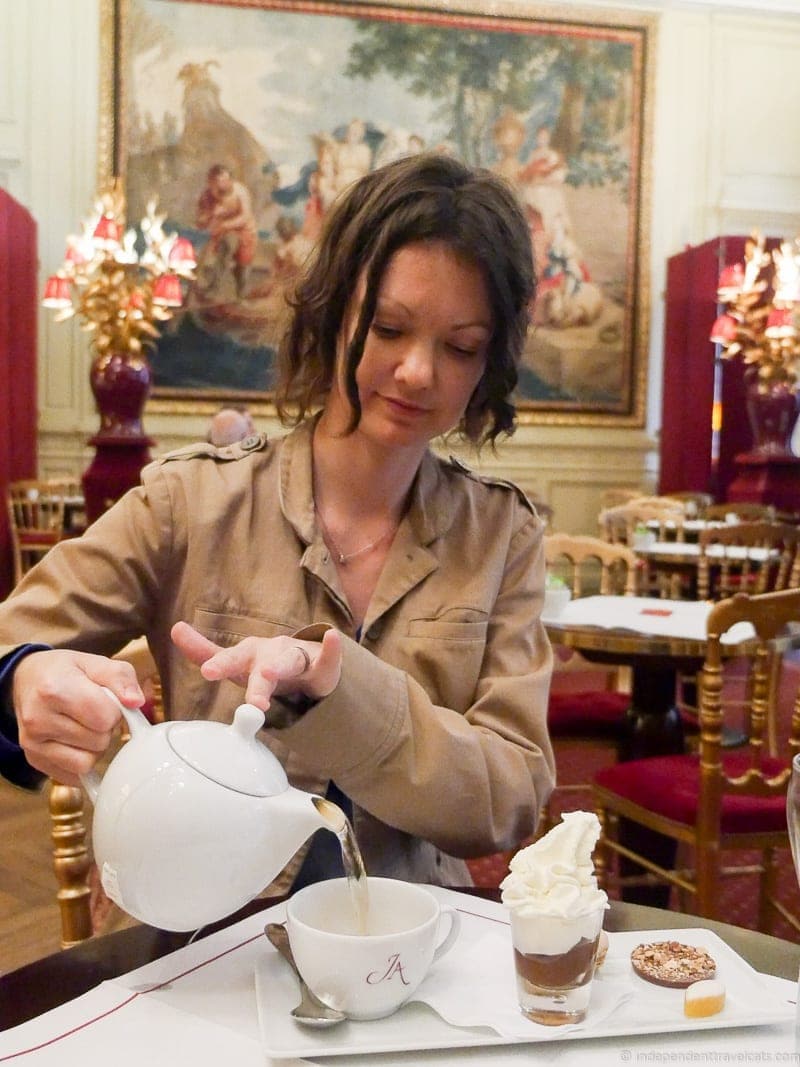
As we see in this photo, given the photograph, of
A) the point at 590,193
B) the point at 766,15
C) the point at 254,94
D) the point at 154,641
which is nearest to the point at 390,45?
the point at 254,94

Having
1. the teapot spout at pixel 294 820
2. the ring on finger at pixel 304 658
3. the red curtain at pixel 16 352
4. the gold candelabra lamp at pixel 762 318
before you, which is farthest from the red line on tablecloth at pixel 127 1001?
the gold candelabra lamp at pixel 762 318

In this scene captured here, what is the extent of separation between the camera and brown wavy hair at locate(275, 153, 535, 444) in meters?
1.14

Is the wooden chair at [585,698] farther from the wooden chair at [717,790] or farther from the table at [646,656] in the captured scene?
the wooden chair at [717,790]

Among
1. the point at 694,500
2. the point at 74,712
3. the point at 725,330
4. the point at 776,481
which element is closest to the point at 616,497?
the point at 694,500

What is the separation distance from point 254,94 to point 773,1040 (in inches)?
298

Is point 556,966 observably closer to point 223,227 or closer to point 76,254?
point 76,254

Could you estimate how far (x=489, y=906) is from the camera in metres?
0.86

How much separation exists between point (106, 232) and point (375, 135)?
2554mm

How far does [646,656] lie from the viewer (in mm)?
2533

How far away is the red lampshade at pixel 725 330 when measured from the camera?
23.0 ft

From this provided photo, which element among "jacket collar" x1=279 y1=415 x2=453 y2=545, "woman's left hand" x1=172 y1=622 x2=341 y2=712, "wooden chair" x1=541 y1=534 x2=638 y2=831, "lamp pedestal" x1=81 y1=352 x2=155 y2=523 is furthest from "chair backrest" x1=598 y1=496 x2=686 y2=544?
"woman's left hand" x1=172 y1=622 x2=341 y2=712

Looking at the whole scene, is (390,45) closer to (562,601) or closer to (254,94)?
(254,94)

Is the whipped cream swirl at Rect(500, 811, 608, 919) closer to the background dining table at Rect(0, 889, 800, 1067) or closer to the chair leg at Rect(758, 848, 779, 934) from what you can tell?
the background dining table at Rect(0, 889, 800, 1067)

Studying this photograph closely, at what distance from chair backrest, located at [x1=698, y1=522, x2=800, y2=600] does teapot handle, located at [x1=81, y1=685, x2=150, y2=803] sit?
11.1 ft
